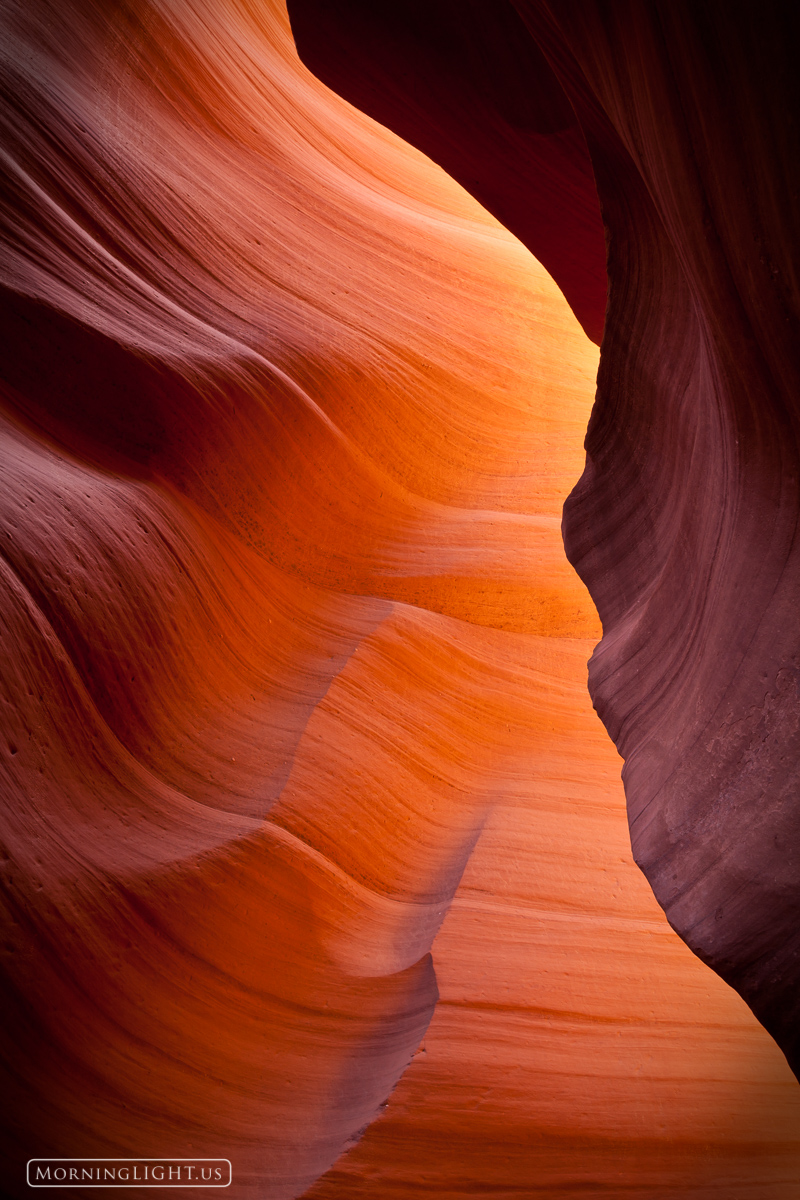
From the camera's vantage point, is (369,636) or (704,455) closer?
(704,455)

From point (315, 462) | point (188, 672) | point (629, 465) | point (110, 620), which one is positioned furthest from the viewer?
point (315, 462)

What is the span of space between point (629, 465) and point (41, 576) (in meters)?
1.51

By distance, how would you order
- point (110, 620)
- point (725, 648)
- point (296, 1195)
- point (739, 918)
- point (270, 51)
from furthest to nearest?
point (270, 51)
point (110, 620)
point (296, 1195)
point (725, 648)
point (739, 918)

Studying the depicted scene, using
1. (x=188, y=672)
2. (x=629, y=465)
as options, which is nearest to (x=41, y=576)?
(x=188, y=672)

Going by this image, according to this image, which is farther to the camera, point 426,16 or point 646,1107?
point 426,16

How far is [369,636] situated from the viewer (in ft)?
8.95

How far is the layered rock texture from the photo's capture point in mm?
1278

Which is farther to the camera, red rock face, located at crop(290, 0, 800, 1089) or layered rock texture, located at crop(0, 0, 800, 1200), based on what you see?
layered rock texture, located at crop(0, 0, 800, 1200)

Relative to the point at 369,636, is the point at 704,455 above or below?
above

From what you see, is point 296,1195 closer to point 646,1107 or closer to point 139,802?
point 646,1107

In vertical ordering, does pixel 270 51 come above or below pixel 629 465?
above

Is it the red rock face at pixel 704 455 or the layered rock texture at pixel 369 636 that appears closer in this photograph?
the red rock face at pixel 704 455

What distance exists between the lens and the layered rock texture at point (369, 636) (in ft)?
4.19

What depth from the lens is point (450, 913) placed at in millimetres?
2090
